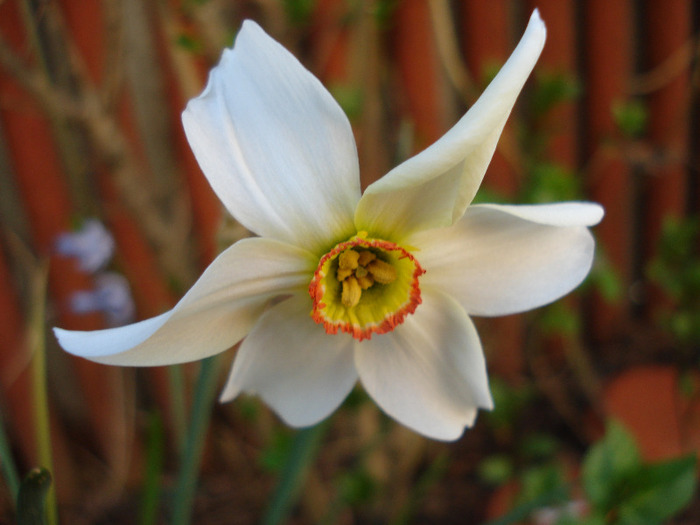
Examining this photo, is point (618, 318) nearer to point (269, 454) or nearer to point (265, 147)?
point (269, 454)

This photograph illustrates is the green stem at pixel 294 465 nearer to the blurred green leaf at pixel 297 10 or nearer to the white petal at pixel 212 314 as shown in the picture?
the white petal at pixel 212 314

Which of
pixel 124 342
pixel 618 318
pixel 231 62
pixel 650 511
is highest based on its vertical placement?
pixel 231 62

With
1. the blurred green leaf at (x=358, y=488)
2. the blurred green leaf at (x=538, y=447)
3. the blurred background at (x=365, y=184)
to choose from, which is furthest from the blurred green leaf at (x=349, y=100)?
the blurred green leaf at (x=538, y=447)

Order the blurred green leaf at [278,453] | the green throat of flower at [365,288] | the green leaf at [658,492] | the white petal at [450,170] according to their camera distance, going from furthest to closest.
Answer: the blurred green leaf at [278,453], the green leaf at [658,492], the green throat of flower at [365,288], the white petal at [450,170]

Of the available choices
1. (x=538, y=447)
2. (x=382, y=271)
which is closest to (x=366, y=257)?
(x=382, y=271)

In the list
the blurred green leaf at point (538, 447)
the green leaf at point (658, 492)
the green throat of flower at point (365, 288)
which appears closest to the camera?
the green throat of flower at point (365, 288)

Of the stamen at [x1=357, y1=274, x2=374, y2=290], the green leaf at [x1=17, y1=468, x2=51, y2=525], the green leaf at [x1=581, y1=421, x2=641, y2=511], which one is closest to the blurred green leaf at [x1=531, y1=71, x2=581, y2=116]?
the green leaf at [x1=581, y1=421, x2=641, y2=511]

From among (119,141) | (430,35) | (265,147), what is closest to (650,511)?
(265,147)
